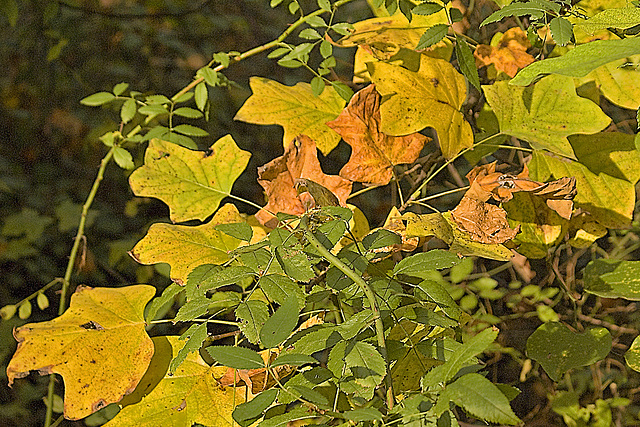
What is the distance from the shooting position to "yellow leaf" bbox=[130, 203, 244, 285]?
0.61 meters

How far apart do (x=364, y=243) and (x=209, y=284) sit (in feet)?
0.42

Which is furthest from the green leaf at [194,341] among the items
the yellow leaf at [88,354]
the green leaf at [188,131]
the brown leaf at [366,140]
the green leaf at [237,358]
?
the green leaf at [188,131]

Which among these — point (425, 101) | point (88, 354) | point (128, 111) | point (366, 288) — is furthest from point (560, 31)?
point (128, 111)

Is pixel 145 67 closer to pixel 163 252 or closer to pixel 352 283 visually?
pixel 163 252

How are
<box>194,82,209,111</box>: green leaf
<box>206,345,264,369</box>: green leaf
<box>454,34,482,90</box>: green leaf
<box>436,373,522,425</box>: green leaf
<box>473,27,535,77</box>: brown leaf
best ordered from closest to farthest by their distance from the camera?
<box>436,373,522,425</box>: green leaf
<box>206,345,264,369</box>: green leaf
<box>454,34,482,90</box>: green leaf
<box>473,27,535,77</box>: brown leaf
<box>194,82,209,111</box>: green leaf

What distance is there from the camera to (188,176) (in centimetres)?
73

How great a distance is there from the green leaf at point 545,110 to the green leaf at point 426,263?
242 mm

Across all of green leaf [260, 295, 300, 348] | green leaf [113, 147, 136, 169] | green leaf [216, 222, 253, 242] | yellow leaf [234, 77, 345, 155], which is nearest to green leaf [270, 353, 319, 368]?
green leaf [260, 295, 300, 348]

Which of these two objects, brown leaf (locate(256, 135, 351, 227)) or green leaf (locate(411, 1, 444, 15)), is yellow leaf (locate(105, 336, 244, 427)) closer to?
brown leaf (locate(256, 135, 351, 227))

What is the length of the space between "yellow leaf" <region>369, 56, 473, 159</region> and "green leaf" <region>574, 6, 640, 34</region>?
23 cm

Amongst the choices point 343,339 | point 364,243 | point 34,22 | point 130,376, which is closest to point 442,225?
point 364,243

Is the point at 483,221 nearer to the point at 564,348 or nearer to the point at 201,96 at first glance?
the point at 564,348

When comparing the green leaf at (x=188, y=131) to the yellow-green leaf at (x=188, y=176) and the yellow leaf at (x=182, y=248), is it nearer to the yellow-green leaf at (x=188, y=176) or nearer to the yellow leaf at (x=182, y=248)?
the yellow-green leaf at (x=188, y=176)

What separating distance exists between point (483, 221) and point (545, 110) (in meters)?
0.17
